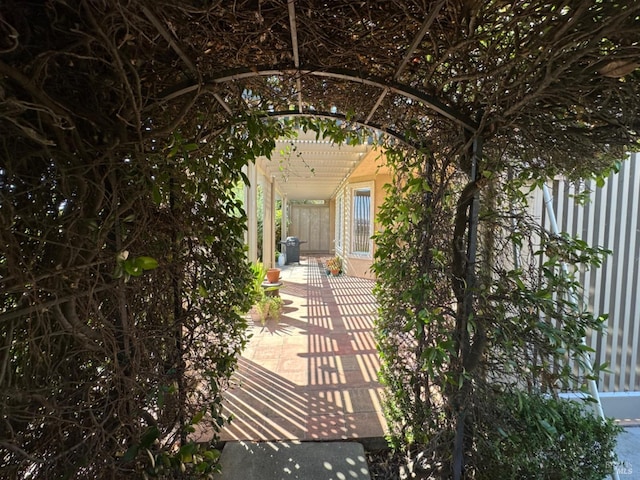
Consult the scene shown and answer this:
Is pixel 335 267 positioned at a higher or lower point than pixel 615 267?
lower

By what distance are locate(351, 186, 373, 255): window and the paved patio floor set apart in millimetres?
3052

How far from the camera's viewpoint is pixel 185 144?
1.20 m

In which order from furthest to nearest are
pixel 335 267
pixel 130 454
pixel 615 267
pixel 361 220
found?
pixel 335 267 → pixel 361 220 → pixel 615 267 → pixel 130 454

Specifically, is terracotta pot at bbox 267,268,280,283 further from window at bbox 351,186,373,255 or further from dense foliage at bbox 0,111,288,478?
dense foliage at bbox 0,111,288,478

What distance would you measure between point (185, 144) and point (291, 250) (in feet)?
34.4

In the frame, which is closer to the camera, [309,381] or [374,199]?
[309,381]

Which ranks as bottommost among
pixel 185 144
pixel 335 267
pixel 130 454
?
pixel 335 267

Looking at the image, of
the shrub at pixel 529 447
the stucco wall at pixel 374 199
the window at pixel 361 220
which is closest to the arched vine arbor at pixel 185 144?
the shrub at pixel 529 447

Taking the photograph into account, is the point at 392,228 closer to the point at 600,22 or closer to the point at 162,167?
the point at 600,22

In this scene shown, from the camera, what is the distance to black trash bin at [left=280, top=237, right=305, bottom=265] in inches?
455

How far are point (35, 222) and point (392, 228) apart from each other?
1.69m

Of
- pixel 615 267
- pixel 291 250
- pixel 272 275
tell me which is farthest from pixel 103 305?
pixel 291 250

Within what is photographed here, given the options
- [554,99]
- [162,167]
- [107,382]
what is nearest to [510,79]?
[554,99]

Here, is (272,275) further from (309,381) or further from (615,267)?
(615,267)
